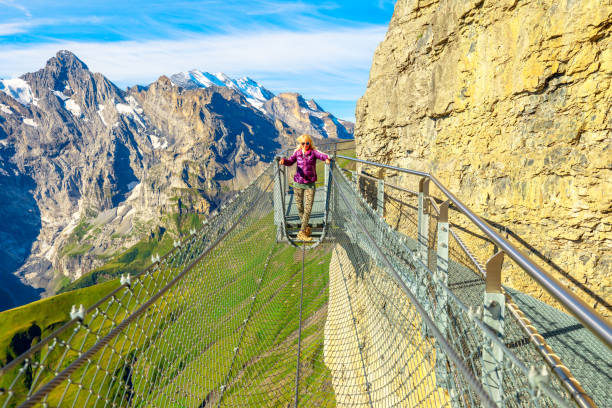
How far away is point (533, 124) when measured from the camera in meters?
5.54

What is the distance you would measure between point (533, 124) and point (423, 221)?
Result: 2841 millimetres

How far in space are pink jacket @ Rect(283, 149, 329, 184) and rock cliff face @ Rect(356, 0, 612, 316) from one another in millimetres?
3455

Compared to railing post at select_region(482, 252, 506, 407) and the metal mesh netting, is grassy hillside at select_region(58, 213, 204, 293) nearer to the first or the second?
the metal mesh netting

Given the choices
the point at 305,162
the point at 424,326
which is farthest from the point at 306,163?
the point at 424,326

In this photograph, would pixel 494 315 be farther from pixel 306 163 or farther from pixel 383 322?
pixel 306 163

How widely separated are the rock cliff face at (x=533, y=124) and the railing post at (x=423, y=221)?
87.7 inches

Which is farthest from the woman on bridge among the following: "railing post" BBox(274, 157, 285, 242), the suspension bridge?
"railing post" BBox(274, 157, 285, 242)

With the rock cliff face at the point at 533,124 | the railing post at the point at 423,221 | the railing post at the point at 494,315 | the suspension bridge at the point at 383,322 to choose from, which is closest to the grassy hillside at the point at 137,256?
the suspension bridge at the point at 383,322

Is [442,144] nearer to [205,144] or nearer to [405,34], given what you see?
[405,34]

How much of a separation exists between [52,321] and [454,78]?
262 ft

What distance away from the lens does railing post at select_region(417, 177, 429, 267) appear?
4.47 meters

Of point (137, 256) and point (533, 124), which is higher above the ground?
point (533, 124)

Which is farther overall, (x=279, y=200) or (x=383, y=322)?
(x=279, y=200)

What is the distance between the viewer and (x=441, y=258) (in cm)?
347
